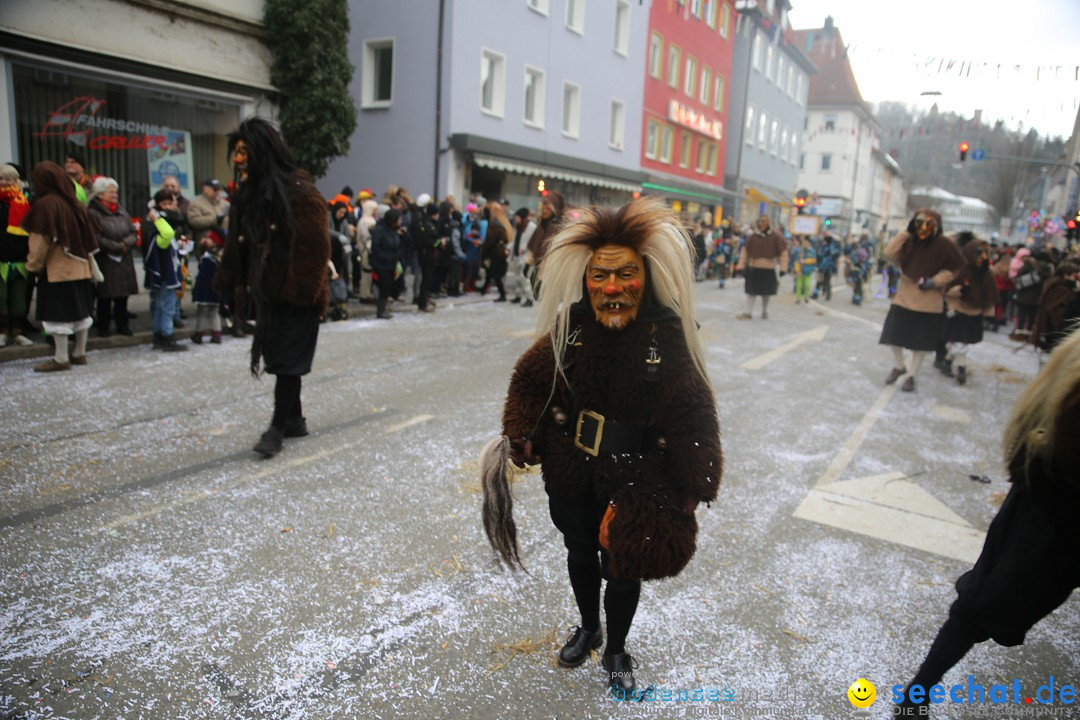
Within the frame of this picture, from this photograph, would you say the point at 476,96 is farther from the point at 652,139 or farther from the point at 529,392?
the point at 529,392

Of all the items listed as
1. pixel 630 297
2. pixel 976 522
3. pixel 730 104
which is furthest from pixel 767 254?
pixel 730 104

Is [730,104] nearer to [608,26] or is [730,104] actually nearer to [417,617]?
[608,26]

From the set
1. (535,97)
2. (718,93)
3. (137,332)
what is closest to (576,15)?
(535,97)

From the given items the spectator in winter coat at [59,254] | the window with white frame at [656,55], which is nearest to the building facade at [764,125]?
the window with white frame at [656,55]

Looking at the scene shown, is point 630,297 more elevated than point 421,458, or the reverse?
point 630,297

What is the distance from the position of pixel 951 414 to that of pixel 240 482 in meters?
6.66

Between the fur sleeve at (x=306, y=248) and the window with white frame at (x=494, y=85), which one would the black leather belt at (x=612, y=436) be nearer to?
the fur sleeve at (x=306, y=248)

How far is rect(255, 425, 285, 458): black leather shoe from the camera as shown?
4770mm

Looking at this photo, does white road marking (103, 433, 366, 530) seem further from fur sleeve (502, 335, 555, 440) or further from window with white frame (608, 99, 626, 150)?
window with white frame (608, 99, 626, 150)

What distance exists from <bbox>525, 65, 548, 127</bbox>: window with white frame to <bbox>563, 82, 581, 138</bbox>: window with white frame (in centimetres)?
176

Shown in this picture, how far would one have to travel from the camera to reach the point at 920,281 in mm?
7578

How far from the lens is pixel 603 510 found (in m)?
2.51

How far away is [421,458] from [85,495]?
1.98m

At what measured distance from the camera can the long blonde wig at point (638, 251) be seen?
7.88 feet
